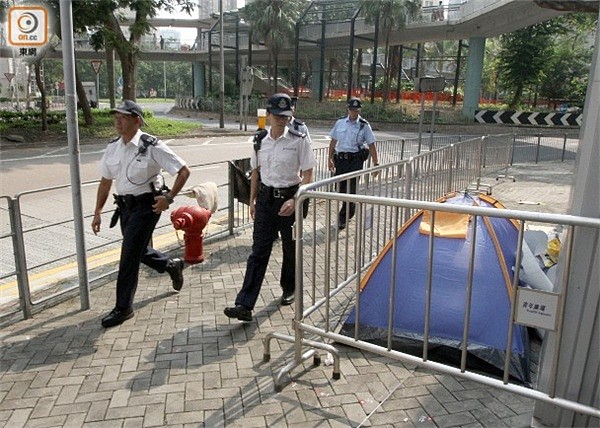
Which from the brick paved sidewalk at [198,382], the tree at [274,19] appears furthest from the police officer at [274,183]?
the tree at [274,19]

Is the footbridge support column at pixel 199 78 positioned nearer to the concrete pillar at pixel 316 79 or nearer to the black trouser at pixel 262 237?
the concrete pillar at pixel 316 79

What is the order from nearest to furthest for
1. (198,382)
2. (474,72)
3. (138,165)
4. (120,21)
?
(198,382)
(138,165)
(120,21)
(474,72)

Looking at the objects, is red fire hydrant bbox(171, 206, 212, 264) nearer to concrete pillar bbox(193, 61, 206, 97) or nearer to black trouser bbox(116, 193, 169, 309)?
black trouser bbox(116, 193, 169, 309)

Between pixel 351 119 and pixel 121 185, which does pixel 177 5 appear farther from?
pixel 121 185

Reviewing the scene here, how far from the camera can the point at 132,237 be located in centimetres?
410

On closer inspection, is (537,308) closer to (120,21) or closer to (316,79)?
(120,21)

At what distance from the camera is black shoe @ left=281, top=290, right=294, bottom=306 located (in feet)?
15.1

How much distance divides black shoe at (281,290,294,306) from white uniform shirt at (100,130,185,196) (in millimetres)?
1435

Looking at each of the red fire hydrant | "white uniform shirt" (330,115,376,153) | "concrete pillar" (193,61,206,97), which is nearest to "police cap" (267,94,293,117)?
the red fire hydrant

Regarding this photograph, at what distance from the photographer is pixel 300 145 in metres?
4.36

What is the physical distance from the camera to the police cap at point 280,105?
4145 millimetres

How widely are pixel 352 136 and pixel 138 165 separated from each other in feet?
12.4

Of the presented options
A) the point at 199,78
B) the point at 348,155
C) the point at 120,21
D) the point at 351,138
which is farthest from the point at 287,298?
the point at 199,78

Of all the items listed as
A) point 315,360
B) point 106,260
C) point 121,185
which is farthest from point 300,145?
point 106,260
